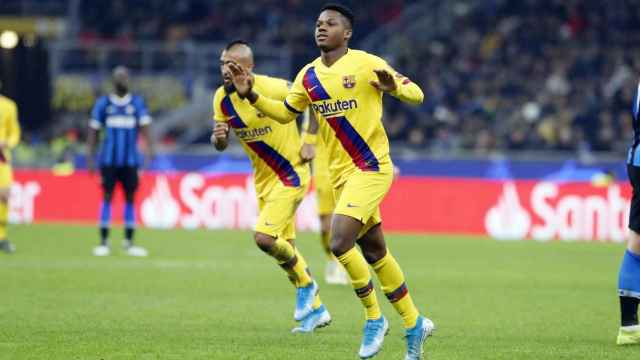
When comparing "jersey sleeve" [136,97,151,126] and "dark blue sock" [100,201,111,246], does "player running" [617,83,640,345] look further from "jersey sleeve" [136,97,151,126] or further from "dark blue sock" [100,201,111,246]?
"dark blue sock" [100,201,111,246]

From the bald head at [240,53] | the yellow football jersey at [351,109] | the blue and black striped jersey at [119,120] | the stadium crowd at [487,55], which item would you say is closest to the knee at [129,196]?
the blue and black striped jersey at [119,120]

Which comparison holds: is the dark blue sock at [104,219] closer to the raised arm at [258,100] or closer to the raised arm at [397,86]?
the raised arm at [258,100]

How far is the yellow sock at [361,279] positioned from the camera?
29.9ft

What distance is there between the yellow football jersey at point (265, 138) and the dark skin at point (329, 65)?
238cm

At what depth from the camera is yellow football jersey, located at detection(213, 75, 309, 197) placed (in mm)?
Answer: 11711

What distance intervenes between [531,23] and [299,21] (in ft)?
21.1

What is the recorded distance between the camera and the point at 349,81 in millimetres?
9227

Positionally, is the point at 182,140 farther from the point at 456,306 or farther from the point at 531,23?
the point at 456,306

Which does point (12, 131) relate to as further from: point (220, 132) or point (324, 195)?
point (220, 132)

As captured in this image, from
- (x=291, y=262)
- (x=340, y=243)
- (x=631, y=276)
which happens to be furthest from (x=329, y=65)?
(x=631, y=276)

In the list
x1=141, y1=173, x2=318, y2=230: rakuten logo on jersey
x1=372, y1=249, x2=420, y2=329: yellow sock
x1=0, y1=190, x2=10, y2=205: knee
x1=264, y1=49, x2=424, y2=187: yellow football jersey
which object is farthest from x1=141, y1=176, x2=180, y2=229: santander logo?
x1=372, y1=249, x2=420, y2=329: yellow sock

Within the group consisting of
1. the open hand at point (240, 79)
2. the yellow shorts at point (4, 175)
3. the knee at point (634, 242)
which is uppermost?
the open hand at point (240, 79)

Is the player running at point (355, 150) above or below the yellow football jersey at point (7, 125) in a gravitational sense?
above

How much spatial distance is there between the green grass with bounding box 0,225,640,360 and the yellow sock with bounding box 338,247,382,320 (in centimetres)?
37
